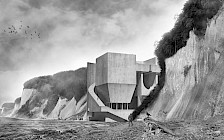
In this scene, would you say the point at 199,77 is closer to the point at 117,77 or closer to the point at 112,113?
the point at 117,77

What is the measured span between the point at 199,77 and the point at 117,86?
26.2m

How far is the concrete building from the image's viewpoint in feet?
174

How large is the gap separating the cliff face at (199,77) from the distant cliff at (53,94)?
3940 centimetres

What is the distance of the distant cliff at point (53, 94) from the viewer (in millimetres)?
78125

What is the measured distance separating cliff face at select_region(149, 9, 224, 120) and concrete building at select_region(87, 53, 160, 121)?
1591 cm

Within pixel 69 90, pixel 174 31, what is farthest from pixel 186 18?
pixel 69 90

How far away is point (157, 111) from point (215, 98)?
17.3m

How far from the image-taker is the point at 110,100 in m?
53.2

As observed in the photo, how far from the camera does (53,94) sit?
9000 cm

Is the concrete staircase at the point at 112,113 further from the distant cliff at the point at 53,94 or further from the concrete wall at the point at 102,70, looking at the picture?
the distant cliff at the point at 53,94

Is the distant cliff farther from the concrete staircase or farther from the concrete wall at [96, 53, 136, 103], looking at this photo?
the concrete wall at [96, 53, 136, 103]

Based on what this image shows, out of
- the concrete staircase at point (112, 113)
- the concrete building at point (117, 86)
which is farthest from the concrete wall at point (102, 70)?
the concrete staircase at point (112, 113)

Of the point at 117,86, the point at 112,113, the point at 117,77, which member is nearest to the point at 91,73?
the point at 117,77

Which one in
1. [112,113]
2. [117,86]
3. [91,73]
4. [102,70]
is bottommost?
[112,113]
